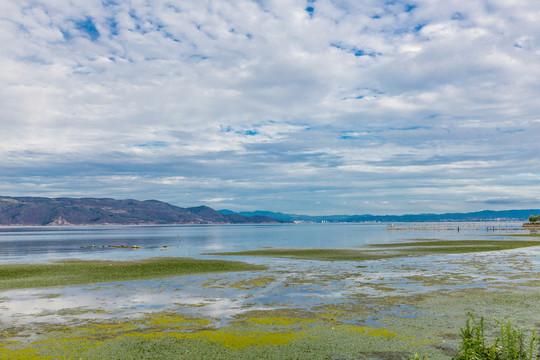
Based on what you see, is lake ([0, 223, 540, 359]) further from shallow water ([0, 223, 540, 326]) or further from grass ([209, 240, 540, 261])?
grass ([209, 240, 540, 261])

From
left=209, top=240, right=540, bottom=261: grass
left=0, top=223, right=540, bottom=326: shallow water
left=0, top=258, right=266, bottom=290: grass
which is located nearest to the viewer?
left=0, top=223, right=540, bottom=326: shallow water

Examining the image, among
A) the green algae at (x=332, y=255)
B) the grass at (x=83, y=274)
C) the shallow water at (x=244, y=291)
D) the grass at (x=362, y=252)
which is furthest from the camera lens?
the grass at (x=362, y=252)

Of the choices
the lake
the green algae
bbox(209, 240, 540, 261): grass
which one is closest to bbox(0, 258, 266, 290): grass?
the lake

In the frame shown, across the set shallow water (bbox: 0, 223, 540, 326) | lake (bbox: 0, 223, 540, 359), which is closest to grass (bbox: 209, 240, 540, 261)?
shallow water (bbox: 0, 223, 540, 326)

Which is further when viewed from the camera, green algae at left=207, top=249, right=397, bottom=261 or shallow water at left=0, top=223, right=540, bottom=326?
green algae at left=207, top=249, right=397, bottom=261

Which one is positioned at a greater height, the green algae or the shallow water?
the shallow water

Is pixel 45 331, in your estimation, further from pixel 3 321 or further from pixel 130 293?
pixel 130 293

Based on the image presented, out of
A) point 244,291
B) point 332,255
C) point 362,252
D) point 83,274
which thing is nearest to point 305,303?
point 244,291

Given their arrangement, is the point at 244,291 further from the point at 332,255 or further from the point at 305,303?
the point at 332,255

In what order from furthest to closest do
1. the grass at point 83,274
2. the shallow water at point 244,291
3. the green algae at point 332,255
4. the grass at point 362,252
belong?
the grass at point 362,252, the green algae at point 332,255, the grass at point 83,274, the shallow water at point 244,291

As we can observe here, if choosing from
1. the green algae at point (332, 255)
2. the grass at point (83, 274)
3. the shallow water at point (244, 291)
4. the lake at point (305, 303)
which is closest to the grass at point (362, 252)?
the green algae at point (332, 255)

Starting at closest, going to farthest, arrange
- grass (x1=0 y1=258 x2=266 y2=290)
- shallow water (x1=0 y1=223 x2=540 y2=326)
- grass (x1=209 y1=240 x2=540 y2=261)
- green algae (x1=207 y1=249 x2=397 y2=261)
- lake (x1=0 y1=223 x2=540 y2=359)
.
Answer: lake (x1=0 y1=223 x2=540 y2=359)
shallow water (x1=0 y1=223 x2=540 y2=326)
grass (x1=0 y1=258 x2=266 y2=290)
green algae (x1=207 y1=249 x2=397 y2=261)
grass (x1=209 y1=240 x2=540 y2=261)

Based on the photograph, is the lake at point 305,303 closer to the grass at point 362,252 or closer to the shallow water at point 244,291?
the shallow water at point 244,291

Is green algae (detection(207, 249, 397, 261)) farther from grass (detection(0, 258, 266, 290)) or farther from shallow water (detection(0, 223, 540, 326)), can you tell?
grass (detection(0, 258, 266, 290))
